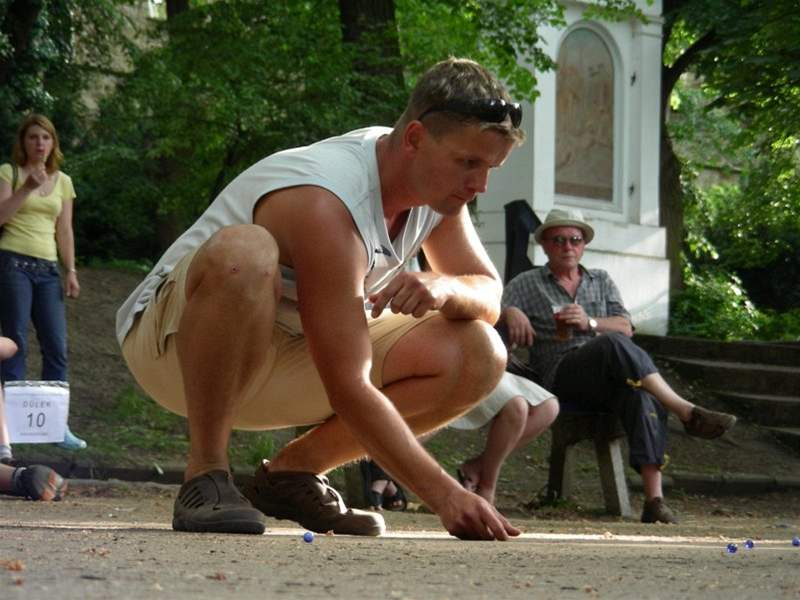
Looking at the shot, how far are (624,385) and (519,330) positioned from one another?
655mm

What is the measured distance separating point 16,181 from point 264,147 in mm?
2878

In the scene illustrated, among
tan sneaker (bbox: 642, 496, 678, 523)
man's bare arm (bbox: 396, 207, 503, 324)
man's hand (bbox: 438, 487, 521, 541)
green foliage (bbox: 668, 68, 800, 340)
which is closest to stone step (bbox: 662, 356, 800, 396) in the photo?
green foliage (bbox: 668, 68, 800, 340)

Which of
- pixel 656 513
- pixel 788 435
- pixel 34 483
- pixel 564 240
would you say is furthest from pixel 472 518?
pixel 788 435

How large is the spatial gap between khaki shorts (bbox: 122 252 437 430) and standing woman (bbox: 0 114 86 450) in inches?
169

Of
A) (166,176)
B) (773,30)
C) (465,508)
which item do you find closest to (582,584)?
(465,508)

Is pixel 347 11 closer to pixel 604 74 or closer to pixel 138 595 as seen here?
pixel 604 74

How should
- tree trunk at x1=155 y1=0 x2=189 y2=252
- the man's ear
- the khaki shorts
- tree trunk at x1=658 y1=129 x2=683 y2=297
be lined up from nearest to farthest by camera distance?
the man's ear
the khaki shorts
tree trunk at x1=155 y1=0 x2=189 y2=252
tree trunk at x1=658 y1=129 x2=683 y2=297

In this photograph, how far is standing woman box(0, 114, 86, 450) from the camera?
9.31m

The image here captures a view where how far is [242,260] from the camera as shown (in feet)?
14.7

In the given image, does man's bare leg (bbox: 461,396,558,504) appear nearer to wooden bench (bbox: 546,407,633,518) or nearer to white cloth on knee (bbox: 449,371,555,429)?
white cloth on knee (bbox: 449,371,555,429)

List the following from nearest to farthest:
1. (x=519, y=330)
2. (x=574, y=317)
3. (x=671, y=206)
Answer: (x=519, y=330) → (x=574, y=317) → (x=671, y=206)

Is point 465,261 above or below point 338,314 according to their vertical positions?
above

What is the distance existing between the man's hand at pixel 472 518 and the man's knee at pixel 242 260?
33.9 inches

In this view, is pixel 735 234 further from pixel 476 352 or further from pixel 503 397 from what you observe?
pixel 476 352
